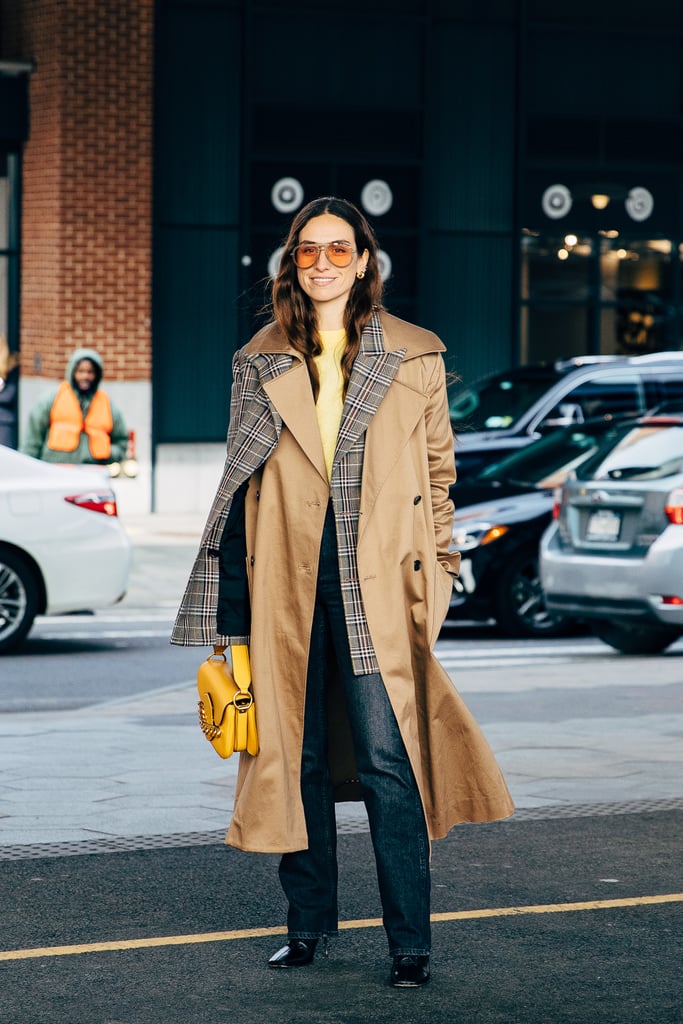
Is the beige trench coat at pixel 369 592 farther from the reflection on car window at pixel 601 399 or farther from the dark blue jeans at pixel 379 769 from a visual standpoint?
the reflection on car window at pixel 601 399

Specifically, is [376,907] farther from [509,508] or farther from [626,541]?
[509,508]

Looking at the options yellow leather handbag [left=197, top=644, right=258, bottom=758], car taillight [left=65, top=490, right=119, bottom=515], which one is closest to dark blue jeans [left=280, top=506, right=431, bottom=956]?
yellow leather handbag [left=197, top=644, right=258, bottom=758]

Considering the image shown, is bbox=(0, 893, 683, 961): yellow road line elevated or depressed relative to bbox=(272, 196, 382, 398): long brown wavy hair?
depressed

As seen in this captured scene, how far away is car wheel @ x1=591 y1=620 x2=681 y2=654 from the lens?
41.7ft

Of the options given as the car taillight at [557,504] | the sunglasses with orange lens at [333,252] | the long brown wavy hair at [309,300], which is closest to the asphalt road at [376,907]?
the long brown wavy hair at [309,300]

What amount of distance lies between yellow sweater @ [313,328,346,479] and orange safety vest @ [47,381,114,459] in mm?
10311

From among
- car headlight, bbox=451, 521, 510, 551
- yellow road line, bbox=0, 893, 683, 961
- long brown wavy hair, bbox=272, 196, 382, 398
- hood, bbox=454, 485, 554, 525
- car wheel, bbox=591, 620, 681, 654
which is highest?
long brown wavy hair, bbox=272, 196, 382, 398

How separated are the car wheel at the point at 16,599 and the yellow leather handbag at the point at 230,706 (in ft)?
23.3

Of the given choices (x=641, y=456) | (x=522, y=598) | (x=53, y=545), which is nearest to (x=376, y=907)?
(x=53, y=545)

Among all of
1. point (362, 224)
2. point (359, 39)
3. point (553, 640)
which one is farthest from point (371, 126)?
point (362, 224)

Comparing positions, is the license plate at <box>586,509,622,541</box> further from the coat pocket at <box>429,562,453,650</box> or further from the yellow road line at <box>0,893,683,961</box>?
the coat pocket at <box>429,562,453,650</box>

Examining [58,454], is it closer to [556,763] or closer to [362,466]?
[556,763]

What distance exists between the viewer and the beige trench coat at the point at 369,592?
5098 millimetres

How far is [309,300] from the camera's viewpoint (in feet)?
17.4
